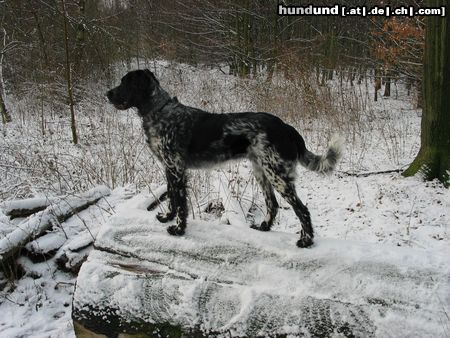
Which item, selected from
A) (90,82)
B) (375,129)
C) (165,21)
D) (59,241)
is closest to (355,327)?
(59,241)

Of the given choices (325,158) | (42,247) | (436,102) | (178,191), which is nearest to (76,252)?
(42,247)

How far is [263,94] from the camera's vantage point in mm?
8727

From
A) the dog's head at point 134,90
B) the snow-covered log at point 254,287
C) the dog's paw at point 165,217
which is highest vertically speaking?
the dog's head at point 134,90

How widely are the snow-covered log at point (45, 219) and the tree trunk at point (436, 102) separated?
3965mm

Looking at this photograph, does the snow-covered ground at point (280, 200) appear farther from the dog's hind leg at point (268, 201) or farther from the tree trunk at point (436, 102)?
the dog's hind leg at point (268, 201)

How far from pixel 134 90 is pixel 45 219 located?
172 cm

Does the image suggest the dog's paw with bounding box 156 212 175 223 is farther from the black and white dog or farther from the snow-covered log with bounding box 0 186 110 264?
the snow-covered log with bounding box 0 186 110 264

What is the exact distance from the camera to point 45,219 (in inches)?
141

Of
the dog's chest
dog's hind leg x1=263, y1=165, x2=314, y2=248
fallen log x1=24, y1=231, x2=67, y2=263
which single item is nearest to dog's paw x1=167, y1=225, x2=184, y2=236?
the dog's chest

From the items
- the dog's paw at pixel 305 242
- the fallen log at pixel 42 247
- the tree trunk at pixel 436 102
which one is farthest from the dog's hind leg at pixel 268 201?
the tree trunk at pixel 436 102

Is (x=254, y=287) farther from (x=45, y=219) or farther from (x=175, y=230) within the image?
(x=45, y=219)

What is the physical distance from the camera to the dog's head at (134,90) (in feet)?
9.31

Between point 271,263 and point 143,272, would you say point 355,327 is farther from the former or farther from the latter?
point 143,272

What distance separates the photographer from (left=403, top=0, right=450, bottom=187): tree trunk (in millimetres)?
4121
